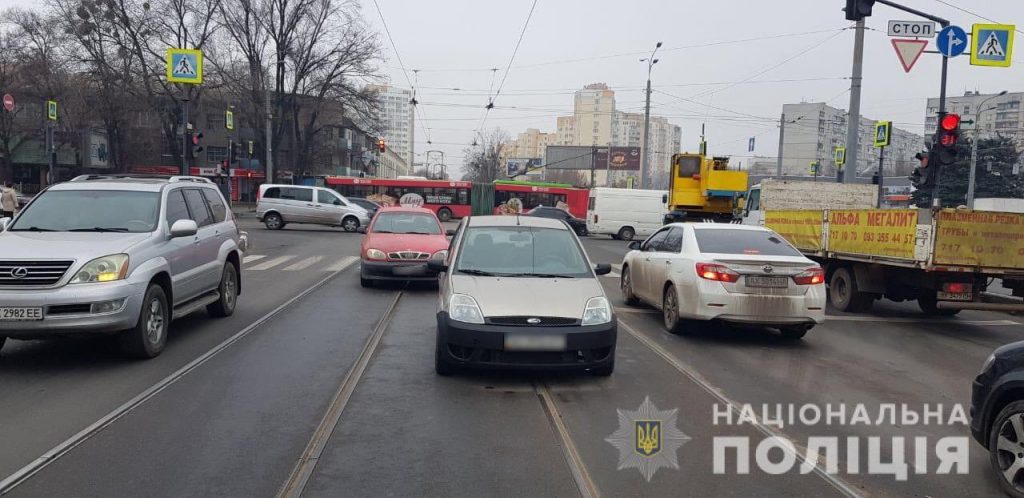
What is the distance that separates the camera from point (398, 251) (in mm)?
12562

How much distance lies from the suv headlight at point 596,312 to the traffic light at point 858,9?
33.6 feet

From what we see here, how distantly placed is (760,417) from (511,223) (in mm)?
3426

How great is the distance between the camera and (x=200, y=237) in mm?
8727

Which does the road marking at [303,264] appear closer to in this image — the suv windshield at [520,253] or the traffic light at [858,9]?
the suv windshield at [520,253]

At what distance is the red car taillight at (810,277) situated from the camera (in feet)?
28.0

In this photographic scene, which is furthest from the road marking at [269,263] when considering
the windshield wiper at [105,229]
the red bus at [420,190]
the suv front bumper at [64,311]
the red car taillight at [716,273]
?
the red bus at [420,190]

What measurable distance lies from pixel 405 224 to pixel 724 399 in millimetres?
8788

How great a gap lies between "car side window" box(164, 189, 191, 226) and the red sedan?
4296 mm

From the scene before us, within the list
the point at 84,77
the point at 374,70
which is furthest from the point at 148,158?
the point at 374,70

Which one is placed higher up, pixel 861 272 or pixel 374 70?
pixel 374 70

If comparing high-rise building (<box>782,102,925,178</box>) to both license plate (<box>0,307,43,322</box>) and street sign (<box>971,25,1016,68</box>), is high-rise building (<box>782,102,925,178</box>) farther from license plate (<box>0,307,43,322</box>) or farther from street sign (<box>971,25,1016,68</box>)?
license plate (<box>0,307,43,322</box>)

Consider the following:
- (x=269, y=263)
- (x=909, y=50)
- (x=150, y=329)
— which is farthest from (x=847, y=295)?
(x=269, y=263)

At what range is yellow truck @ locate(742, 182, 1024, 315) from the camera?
32.7ft

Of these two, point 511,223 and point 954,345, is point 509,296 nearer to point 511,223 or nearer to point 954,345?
point 511,223
